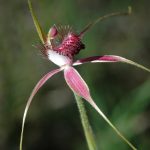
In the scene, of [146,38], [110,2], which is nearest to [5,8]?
[110,2]

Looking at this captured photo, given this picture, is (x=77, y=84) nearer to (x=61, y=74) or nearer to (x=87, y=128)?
(x=87, y=128)

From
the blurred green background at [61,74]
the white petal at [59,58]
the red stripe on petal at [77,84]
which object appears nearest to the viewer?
the red stripe on petal at [77,84]

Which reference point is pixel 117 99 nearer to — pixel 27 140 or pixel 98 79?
pixel 98 79

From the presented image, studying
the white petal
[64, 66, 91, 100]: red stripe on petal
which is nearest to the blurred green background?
the white petal

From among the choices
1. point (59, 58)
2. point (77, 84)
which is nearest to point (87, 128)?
point (77, 84)

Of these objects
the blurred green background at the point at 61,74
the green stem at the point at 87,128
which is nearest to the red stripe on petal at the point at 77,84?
the green stem at the point at 87,128

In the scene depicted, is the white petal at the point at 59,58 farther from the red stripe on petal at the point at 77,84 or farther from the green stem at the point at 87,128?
the green stem at the point at 87,128

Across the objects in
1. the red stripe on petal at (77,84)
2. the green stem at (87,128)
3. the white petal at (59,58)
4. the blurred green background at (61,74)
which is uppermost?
the blurred green background at (61,74)
